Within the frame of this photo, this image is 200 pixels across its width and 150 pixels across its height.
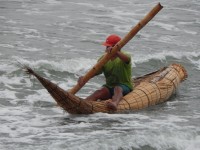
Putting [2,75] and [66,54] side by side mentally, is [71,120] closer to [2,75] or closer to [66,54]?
[2,75]

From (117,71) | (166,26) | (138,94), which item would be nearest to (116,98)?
(117,71)

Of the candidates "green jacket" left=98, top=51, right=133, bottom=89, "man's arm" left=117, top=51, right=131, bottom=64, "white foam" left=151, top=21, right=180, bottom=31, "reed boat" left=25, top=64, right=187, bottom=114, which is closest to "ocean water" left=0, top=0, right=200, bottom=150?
"white foam" left=151, top=21, right=180, bottom=31

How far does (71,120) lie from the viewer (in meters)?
9.20

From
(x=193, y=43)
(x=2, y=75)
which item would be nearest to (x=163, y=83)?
(x=2, y=75)

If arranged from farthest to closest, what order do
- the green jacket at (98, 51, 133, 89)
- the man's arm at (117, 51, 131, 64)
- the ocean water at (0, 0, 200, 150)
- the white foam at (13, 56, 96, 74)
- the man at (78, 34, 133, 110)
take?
the white foam at (13, 56, 96, 74)
the green jacket at (98, 51, 133, 89)
the man at (78, 34, 133, 110)
the man's arm at (117, 51, 131, 64)
the ocean water at (0, 0, 200, 150)

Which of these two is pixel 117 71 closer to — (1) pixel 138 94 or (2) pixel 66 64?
(1) pixel 138 94

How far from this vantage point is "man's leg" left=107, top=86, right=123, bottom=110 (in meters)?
9.40

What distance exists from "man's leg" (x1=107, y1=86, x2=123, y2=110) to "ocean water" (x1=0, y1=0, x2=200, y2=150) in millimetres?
191

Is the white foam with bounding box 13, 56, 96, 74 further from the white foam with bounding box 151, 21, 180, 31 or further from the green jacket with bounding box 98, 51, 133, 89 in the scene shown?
the white foam with bounding box 151, 21, 180, 31

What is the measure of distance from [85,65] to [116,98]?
4288 mm

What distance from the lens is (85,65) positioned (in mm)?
13852

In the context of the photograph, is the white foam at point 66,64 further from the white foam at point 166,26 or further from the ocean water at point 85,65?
the white foam at point 166,26

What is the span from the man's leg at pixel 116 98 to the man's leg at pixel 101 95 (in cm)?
18

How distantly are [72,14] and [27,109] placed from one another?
10847 mm
